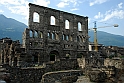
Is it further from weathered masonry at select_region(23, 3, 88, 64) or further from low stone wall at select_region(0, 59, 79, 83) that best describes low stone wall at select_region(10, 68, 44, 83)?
weathered masonry at select_region(23, 3, 88, 64)

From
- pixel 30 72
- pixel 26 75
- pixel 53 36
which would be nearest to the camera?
pixel 26 75

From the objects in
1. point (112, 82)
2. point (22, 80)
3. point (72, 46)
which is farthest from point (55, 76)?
point (72, 46)

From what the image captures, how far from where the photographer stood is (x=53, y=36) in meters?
31.5

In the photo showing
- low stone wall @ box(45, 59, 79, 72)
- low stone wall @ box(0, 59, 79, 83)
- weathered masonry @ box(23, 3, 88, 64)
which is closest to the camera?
low stone wall @ box(0, 59, 79, 83)

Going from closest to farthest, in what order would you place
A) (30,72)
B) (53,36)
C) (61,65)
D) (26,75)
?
(26,75) < (30,72) < (61,65) < (53,36)

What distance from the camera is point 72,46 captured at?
33188 mm

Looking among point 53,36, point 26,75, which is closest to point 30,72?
point 26,75

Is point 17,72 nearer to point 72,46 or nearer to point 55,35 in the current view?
point 55,35

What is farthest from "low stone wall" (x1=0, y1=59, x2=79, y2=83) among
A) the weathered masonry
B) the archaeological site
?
the weathered masonry

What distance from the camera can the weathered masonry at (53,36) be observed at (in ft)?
90.1

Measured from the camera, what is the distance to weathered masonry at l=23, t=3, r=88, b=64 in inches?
1081

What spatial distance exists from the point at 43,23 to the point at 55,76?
15126mm

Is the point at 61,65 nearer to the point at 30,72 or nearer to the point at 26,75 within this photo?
the point at 30,72

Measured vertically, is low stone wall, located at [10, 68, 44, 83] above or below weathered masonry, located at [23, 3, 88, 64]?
below
